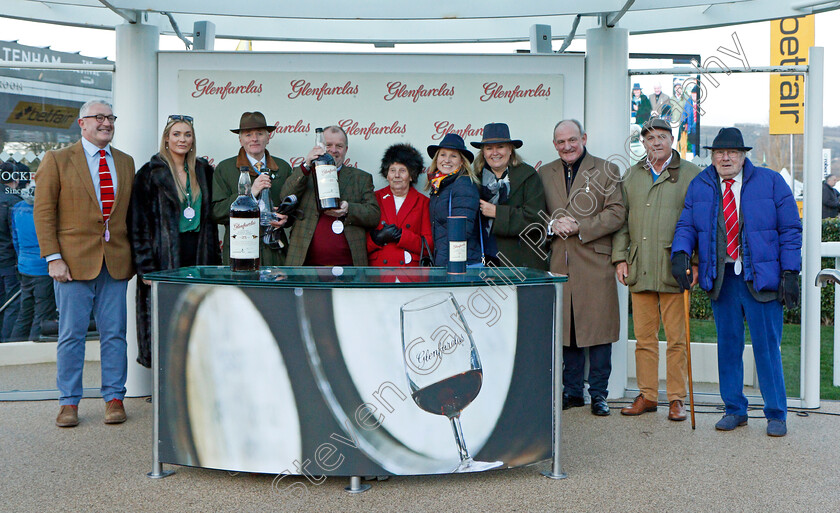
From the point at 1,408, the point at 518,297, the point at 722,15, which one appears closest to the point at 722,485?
the point at 518,297

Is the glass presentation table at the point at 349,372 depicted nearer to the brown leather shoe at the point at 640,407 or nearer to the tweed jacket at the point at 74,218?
the tweed jacket at the point at 74,218

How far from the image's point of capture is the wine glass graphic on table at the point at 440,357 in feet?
11.0

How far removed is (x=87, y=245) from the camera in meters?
4.71

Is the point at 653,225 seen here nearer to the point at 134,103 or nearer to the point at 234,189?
the point at 234,189

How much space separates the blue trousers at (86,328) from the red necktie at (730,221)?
363 cm

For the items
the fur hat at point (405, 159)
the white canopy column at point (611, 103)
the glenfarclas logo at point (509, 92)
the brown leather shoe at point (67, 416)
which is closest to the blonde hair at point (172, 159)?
the fur hat at point (405, 159)

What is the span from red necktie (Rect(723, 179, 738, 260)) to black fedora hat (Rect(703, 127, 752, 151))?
0.21 metres

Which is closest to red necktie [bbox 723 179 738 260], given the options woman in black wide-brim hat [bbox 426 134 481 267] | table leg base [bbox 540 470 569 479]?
woman in black wide-brim hat [bbox 426 134 481 267]

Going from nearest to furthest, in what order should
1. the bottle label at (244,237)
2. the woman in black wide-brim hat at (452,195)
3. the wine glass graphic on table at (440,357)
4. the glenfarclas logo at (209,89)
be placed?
the wine glass graphic on table at (440,357) < the bottle label at (244,237) < the woman in black wide-brim hat at (452,195) < the glenfarclas logo at (209,89)

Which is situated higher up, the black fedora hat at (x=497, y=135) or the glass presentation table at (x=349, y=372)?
the black fedora hat at (x=497, y=135)

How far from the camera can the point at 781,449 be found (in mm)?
4297

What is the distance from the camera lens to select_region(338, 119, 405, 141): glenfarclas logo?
569 cm

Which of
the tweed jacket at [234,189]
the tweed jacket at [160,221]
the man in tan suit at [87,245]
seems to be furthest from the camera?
the tweed jacket at [234,189]

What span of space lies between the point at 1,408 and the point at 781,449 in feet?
15.5
